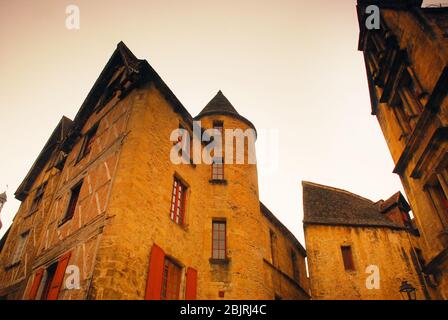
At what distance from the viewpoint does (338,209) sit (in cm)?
1441

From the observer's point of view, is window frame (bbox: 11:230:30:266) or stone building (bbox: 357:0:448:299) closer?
stone building (bbox: 357:0:448:299)

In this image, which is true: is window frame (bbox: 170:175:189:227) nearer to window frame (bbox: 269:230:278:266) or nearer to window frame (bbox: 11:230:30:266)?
window frame (bbox: 269:230:278:266)

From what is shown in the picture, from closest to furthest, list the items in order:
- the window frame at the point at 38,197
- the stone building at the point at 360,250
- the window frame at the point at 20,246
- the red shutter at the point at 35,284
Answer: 1. the red shutter at the point at 35,284
2. the window frame at the point at 20,246
3. the stone building at the point at 360,250
4. the window frame at the point at 38,197

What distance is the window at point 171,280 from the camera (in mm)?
7156

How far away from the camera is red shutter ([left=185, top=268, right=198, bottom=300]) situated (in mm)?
7598

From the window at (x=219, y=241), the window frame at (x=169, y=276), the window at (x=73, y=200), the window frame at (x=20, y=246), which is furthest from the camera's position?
the window frame at (x=20, y=246)

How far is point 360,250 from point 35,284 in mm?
11876

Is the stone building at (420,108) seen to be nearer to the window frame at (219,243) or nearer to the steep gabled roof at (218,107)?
the window frame at (219,243)

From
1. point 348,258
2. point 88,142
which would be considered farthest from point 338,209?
point 88,142

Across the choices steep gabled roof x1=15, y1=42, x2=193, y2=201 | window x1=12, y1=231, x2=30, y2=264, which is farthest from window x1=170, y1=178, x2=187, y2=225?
window x1=12, y1=231, x2=30, y2=264

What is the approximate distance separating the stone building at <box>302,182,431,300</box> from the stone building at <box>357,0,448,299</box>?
370 centimetres

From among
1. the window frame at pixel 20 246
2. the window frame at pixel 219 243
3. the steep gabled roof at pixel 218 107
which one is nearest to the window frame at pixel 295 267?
the window frame at pixel 219 243

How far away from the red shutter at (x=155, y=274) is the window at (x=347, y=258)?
8.70m

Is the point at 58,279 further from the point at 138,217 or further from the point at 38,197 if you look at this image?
the point at 38,197
